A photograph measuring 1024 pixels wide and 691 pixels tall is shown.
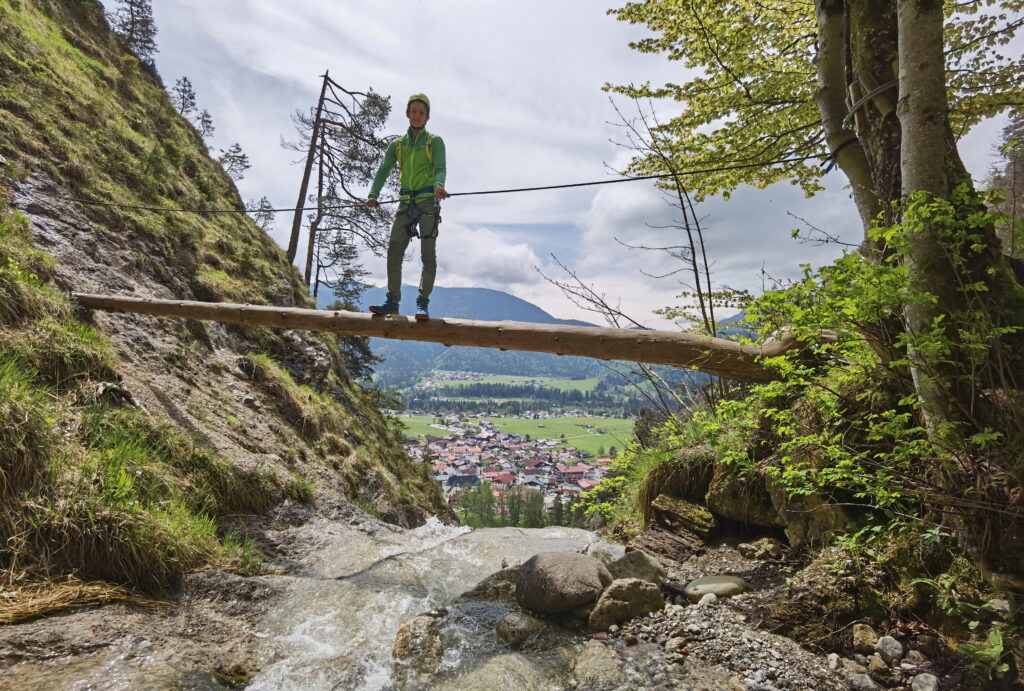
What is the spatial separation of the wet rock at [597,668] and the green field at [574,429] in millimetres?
120421

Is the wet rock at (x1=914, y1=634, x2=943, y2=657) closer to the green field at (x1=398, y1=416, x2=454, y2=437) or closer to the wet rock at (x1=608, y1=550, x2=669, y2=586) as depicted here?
the wet rock at (x1=608, y1=550, x2=669, y2=586)

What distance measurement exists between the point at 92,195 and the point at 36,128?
1482 millimetres

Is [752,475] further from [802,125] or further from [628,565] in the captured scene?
[802,125]

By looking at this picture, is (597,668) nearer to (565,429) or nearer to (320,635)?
(320,635)

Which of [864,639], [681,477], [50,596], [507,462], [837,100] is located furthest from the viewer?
[507,462]

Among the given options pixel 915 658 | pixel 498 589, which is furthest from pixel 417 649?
pixel 915 658

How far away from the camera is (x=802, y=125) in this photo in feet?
22.5

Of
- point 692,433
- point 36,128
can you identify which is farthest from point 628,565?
point 36,128

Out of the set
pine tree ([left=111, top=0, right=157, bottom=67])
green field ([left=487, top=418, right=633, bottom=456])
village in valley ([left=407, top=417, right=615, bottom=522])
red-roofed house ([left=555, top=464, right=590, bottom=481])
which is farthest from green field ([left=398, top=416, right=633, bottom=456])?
pine tree ([left=111, top=0, right=157, bottom=67])

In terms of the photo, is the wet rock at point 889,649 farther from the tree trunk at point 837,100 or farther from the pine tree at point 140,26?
the pine tree at point 140,26

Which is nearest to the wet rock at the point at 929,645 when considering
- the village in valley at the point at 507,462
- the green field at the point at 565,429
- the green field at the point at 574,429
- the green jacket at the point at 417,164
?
the green jacket at the point at 417,164

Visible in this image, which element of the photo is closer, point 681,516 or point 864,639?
point 864,639

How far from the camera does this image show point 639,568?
4.52 meters

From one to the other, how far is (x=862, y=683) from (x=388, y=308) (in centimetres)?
563
